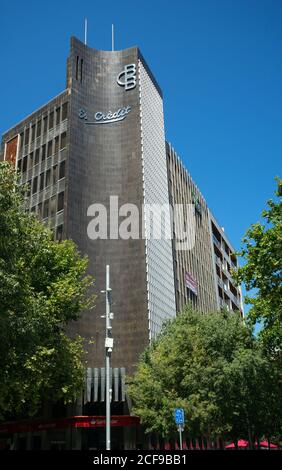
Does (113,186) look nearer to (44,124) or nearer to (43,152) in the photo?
(43,152)

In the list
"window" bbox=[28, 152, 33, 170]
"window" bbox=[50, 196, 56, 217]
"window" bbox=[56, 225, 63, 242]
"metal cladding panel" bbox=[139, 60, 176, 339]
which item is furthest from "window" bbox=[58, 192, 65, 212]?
"metal cladding panel" bbox=[139, 60, 176, 339]

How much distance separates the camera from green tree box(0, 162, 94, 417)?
17.0 meters

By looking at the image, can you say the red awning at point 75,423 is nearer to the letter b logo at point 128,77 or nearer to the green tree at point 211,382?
the green tree at point 211,382

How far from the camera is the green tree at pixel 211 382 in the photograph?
28.8m

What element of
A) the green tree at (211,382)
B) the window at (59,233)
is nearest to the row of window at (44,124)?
the window at (59,233)

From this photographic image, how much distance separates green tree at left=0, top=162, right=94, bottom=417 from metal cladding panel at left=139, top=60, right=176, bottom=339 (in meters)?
15.9

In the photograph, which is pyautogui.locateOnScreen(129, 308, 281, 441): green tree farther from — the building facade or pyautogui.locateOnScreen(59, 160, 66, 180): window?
pyautogui.locateOnScreen(59, 160, 66, 180): window

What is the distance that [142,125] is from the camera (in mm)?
53812

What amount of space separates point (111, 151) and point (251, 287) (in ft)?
103

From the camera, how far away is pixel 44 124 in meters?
56.9

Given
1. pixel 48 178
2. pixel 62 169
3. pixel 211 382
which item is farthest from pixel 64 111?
pixel 211 382

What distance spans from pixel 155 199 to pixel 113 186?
524 centimetres

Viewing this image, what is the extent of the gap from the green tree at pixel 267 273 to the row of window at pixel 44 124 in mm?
35046

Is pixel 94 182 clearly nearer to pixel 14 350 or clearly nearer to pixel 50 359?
pixel 50 359
